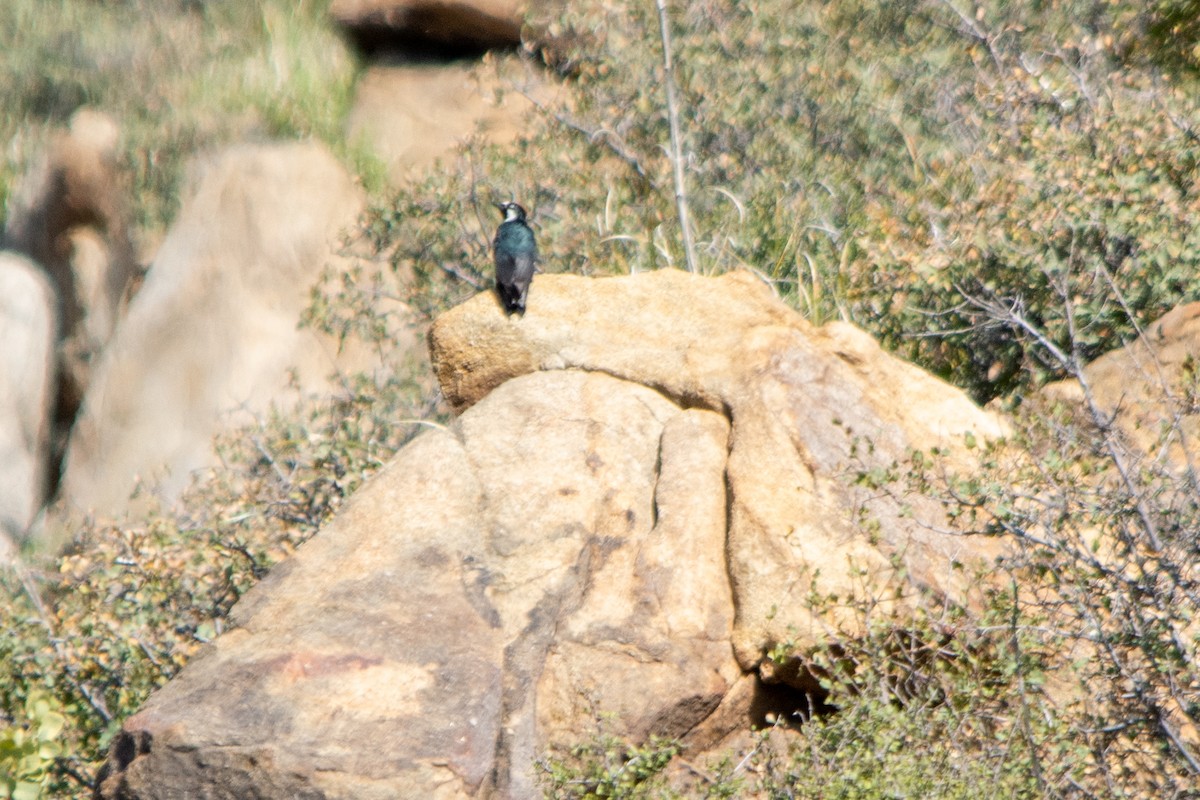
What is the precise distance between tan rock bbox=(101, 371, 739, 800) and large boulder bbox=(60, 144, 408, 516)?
5857mm

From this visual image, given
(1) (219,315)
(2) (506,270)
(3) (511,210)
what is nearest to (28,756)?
(2) (506,270)

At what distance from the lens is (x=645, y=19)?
9898 millimetres

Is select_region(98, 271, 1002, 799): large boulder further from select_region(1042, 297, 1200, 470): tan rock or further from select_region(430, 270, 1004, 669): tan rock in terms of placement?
select_region(1042, 297, 1200, 470): tan rock

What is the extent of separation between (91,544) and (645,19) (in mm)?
4769

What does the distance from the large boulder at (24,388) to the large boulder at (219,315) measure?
0.99 meters

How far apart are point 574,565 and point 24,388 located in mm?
9729

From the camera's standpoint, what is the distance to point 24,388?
13258mm

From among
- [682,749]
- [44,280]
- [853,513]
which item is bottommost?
[44,280]

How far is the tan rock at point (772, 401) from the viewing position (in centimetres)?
471

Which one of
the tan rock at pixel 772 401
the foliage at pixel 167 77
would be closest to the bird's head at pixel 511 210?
the tan rock at pixel 772 401

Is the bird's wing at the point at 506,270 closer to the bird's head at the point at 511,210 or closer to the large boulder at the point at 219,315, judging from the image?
the bird's head at the point at 511,210

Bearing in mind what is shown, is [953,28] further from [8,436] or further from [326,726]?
[8,436]

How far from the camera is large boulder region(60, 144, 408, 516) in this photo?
11.2 metres

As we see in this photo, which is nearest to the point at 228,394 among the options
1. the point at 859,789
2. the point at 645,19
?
the point at 645,19
